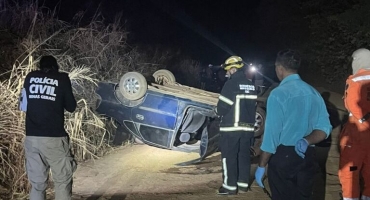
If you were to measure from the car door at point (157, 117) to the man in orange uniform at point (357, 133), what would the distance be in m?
3.25

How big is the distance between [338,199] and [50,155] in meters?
3.66

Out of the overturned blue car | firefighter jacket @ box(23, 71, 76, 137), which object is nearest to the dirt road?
the overturned blue car

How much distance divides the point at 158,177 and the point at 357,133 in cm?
335

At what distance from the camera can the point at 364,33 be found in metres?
16.5

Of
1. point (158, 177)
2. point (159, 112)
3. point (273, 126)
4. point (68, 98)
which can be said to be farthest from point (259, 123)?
point (273, 126)

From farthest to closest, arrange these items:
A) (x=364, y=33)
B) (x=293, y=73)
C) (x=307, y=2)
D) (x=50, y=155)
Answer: (x=307, y=2)
(x=364, y=33)
(x=50, y=155)
(x=293, y=73)

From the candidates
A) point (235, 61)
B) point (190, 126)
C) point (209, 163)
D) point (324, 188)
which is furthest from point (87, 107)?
point (324, 188)

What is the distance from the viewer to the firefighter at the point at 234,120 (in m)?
6.24

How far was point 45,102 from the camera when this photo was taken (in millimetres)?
4746

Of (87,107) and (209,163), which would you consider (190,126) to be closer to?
(209,163)

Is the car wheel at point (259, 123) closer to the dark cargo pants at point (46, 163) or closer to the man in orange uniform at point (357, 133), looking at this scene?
the man in orange uniform at point (357, 133)

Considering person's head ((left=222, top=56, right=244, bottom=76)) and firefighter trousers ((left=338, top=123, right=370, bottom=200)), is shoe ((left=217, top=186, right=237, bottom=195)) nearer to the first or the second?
person's head ((left=222, top=56, right=244, bottom=76))

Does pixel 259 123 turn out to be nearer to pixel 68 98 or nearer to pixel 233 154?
pixel 233 154

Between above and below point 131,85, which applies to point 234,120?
Result: below
